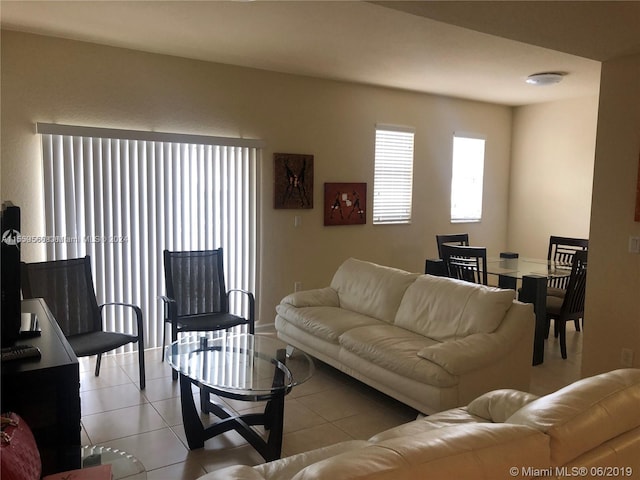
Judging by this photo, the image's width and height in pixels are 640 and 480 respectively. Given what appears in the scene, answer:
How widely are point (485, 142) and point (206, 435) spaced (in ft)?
18.4

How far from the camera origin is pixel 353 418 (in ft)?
10.9

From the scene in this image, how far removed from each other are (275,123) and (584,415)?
429 cm

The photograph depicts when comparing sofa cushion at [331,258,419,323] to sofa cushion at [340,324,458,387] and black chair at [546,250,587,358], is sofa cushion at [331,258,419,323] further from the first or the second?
black chair at [546,250,587,358]

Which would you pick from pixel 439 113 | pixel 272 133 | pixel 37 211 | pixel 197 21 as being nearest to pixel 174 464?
pixel 37 211

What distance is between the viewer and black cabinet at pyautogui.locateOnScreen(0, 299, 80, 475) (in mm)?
1560

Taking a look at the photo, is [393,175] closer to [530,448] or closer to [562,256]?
[562,256]

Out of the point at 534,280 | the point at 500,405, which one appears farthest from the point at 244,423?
the point at 534,280

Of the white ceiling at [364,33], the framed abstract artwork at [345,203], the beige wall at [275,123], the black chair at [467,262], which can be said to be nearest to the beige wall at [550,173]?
the beige wall at [275,123]

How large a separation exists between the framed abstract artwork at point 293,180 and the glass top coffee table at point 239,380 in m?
2.15

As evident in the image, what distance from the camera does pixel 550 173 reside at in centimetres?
679

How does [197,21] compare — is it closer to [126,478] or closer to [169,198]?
[169,198]

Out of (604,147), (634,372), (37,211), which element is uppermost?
(604,147)

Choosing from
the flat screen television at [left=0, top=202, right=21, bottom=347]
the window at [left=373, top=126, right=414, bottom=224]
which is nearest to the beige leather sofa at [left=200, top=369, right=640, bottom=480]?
the flat screen television at [left=0, top=202, right=21, bottom=347]

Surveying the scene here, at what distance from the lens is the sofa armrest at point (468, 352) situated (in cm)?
293
